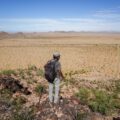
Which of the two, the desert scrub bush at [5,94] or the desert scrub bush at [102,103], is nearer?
the desert scrub bush at [102,103]

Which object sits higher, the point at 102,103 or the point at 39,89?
the point at 39,89

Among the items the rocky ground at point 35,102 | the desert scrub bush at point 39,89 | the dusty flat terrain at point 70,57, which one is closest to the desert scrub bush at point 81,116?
the rocky ground at point 35,102

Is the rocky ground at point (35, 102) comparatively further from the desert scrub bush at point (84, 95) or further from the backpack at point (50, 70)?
the backpack at point (50, 70)

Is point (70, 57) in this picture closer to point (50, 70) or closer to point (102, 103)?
point (102, 103)

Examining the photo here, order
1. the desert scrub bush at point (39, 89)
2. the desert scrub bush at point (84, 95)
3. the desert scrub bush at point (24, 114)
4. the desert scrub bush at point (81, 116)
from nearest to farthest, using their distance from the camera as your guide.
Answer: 1. the desert scrub bush at point (24, 114)
2. the desert scrub bush at point (81, 116)
3. the desert scrub bush at point (84, 95)
4. the desert scrub bush at point (39, 89)

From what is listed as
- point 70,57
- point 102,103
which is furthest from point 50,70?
point 70,57

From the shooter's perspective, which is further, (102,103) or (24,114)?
(102,103)

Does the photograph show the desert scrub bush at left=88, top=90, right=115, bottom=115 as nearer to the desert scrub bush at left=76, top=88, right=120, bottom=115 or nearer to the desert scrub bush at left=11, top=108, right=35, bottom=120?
the desert scrub bush at left=76, top=88, right=120, bottom=115

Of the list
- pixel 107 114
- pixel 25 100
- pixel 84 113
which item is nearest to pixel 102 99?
pixel 107 114

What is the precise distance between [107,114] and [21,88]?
3.16m

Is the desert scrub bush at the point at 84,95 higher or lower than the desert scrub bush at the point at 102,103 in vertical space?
higher

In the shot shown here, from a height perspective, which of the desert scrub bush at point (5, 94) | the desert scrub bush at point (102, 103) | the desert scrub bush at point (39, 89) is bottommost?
the desert scrub bush at point (102, 103)

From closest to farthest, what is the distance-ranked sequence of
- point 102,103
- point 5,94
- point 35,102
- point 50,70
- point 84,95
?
point 50,70, point 35,102, point 102,103, point 84,95, point 5,94

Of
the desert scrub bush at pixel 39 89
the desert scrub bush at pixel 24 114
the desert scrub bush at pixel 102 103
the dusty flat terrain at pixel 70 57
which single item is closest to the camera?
the desert scrub bush at pixel 24 114
